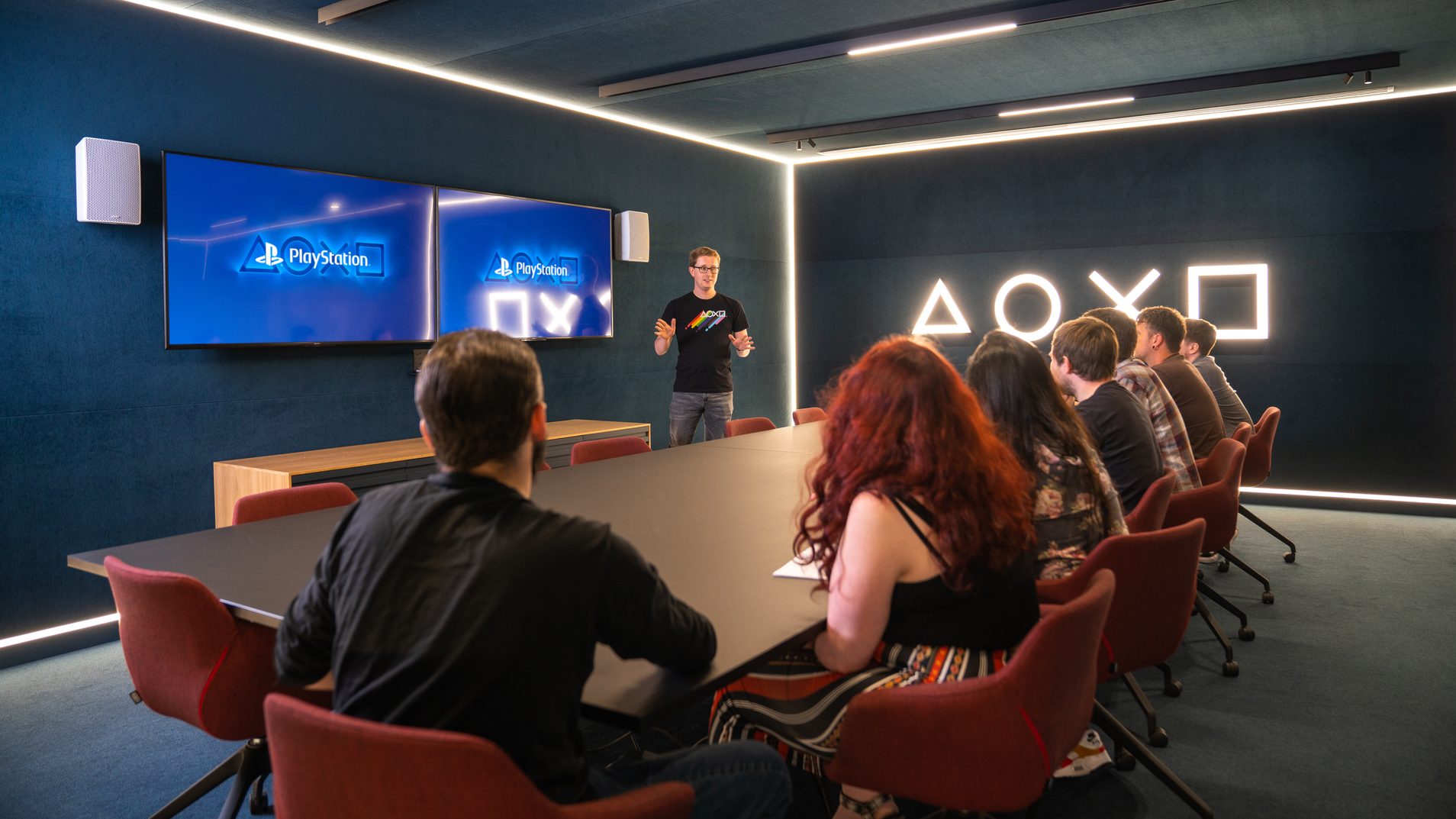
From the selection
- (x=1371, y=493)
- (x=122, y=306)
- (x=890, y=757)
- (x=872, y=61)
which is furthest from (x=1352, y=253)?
→ (x=122, y=306)

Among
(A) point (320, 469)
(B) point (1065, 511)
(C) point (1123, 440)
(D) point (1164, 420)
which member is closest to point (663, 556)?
(B) point (1065, 511)

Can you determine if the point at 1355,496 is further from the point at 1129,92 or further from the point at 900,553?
the point at 900,553

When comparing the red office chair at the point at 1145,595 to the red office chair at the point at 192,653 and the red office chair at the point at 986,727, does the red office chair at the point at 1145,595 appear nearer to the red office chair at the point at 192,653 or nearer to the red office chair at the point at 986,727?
the red office chair at the point at 986,727

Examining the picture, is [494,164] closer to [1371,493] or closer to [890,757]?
[890,757]

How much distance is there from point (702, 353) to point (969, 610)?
13.7 feet

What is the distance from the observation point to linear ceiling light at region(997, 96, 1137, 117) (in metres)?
6.14

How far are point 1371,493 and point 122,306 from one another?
305 inches

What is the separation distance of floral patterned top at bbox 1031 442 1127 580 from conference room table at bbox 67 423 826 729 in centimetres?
65

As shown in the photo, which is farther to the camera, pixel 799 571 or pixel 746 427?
pixel 746 427

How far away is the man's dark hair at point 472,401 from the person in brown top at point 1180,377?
383 cm

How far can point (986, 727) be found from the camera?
1.63m

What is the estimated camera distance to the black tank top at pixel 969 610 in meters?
Answer: 1.75

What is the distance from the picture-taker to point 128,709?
3.27 meters

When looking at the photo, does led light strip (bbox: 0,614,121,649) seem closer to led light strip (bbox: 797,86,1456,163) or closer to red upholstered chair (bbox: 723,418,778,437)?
red upholstered chair (bbox: 723,418,778,437)
